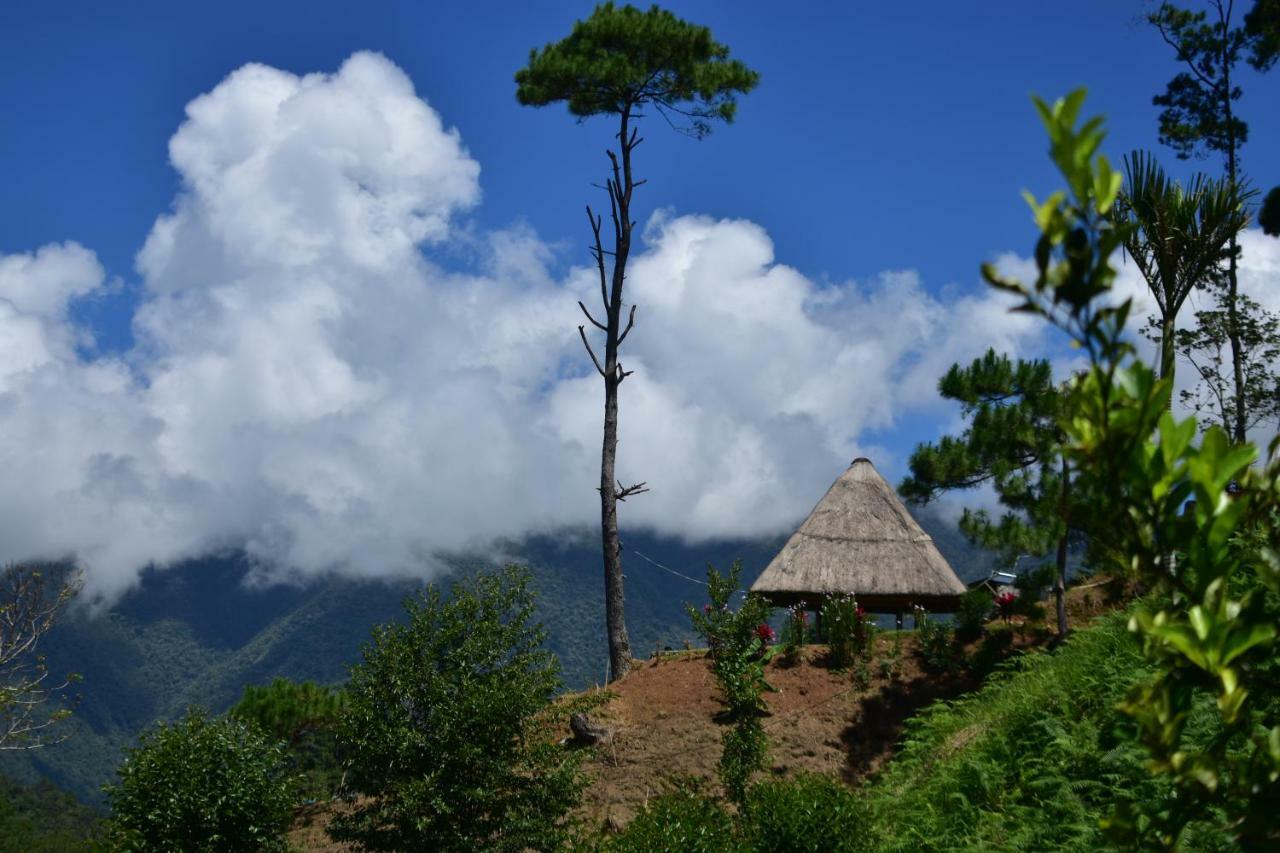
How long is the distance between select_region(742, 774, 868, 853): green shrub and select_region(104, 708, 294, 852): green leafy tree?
494cm

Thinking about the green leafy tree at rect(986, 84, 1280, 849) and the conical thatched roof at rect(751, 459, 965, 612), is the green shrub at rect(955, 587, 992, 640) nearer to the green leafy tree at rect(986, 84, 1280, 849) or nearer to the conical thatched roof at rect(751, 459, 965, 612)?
the conical thatched roof at rect(751, 459, 965, 612)

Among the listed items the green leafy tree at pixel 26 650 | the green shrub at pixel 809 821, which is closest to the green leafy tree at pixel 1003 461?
the green shrub at pixel 809 821

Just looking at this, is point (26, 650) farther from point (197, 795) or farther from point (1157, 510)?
point (1157, 510)

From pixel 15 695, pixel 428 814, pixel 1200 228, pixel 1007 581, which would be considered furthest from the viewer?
pixel 1007 581

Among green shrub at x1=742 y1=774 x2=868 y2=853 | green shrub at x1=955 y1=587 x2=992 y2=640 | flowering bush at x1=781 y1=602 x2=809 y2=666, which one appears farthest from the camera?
flowering bush at x1=781 y1=602 x2=809 y2=666

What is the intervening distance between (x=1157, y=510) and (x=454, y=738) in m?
8.78

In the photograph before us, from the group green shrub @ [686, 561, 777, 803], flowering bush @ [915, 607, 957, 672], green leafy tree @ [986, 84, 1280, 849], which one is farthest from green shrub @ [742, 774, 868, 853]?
green leafy tree @ [986, 84, 1280, 849]

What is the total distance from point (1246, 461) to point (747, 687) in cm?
1096

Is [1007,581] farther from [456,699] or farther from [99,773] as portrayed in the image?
[99,773]

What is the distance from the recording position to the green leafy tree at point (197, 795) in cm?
992

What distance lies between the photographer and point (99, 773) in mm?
156125

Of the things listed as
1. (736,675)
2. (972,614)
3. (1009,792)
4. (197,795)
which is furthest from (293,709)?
(1009,792)

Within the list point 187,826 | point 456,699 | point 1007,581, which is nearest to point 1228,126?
point 1007,581

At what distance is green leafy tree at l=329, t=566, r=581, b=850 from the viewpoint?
31.7ft
